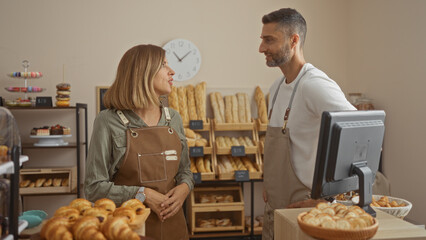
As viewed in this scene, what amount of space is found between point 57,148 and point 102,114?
8.36 feet

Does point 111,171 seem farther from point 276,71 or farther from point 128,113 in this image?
point 276,71

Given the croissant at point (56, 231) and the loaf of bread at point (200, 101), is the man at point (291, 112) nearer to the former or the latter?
the croissant at point (56, 231)

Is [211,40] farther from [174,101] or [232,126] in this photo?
[232,126]

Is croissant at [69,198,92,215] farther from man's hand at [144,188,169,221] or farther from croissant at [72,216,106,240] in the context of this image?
man's hand at [144,188,169,221]

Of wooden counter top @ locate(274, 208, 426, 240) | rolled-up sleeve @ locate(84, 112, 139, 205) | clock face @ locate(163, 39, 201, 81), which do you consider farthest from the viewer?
clock face @ locate(163, 39, 201, 81)

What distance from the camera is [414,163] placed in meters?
3.46

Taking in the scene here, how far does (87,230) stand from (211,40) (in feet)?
11.3

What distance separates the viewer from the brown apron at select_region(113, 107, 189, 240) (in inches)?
73.5

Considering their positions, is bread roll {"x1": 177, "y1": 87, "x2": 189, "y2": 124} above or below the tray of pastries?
above

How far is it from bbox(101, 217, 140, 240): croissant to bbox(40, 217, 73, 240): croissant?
0.10 m

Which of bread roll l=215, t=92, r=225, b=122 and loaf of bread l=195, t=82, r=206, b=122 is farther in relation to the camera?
bread roll l=215, t=92, r=225, b=122

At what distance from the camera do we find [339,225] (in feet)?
3.64

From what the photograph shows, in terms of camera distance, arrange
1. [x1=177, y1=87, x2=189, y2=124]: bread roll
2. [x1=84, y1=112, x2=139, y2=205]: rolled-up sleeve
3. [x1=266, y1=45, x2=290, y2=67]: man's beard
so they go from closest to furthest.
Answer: [x1=84, y1=112, x2=139, y2=205]: rolled-up sleeve < [x1=266, y1=45, x2=290, y2=67]: man's beard < [x1=177, y1=87, x2=189, y2=124]: bread roll

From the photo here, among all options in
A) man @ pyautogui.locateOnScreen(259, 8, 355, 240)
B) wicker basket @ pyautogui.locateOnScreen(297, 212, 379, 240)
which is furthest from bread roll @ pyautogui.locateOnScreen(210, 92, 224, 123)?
wicker basket @ pyautogui.locateOnScreen(297, 212, 379, 240)
